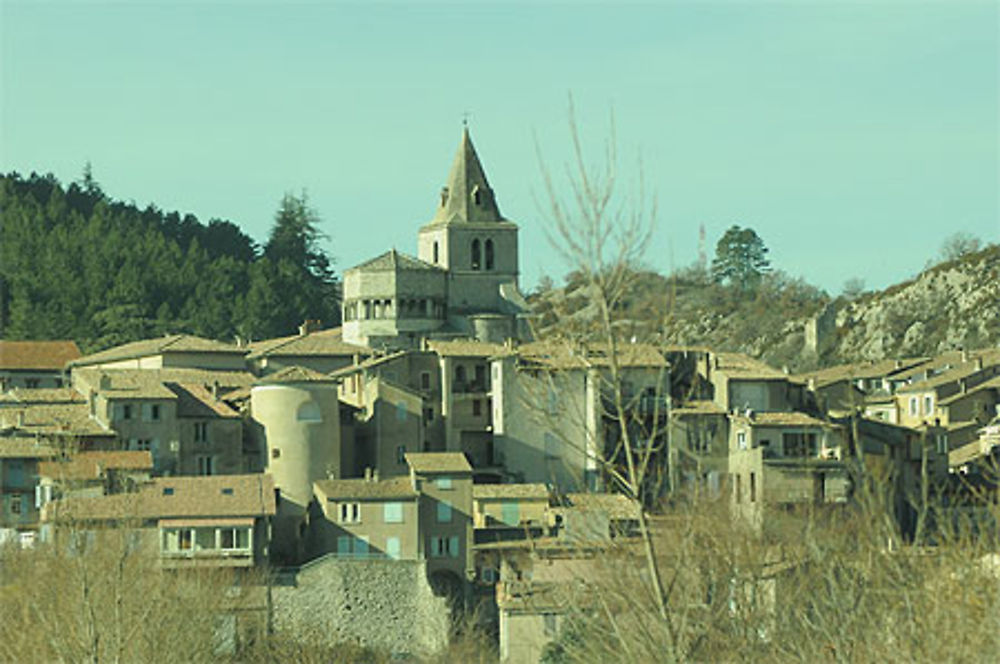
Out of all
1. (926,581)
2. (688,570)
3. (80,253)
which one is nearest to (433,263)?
(80,253)

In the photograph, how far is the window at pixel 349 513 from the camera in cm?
6362

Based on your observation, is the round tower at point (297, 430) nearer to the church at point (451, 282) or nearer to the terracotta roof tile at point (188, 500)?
the terracotta roof tile at point (188, 500)

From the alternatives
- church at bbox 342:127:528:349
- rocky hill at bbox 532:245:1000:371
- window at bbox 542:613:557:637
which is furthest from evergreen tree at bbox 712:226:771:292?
window at bbox 542:613:557:637

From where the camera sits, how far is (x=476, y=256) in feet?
303

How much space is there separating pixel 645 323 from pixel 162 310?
86906mm

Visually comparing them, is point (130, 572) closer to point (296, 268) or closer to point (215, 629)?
point (215, 629)

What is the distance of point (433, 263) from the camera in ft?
305

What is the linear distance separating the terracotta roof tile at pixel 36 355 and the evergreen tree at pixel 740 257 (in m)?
72.0

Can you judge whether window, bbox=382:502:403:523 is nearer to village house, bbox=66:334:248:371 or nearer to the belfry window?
village house, bbox=66:334:248:371

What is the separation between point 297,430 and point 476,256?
26129mm

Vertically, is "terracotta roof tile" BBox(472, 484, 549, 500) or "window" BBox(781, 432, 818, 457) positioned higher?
"window" BBox(781, 432, 818, 457)

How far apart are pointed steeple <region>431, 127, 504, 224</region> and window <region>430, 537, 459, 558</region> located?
30941 millimetres

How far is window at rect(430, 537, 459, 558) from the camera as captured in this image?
6412 centimetres

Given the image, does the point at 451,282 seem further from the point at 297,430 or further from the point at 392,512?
the point at 392,512
